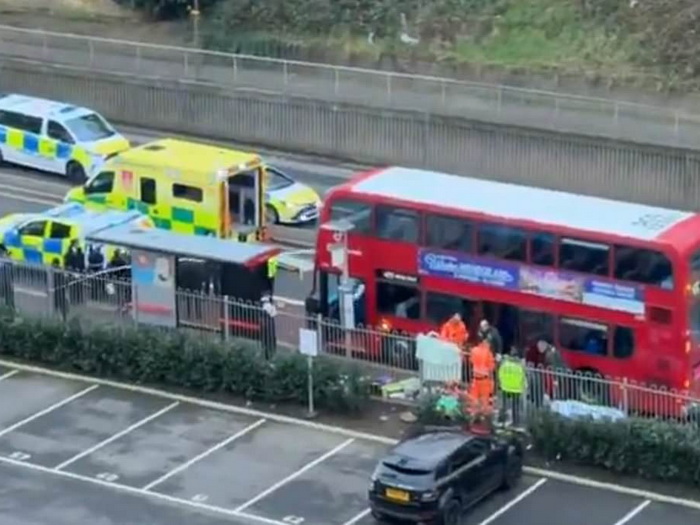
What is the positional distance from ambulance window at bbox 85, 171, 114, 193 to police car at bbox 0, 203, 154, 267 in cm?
170

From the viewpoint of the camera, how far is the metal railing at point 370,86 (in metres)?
47.6

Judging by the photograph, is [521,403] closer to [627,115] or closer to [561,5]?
[627,115]

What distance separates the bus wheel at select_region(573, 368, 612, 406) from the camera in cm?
3397

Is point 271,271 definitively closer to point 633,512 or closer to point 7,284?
point 7,284

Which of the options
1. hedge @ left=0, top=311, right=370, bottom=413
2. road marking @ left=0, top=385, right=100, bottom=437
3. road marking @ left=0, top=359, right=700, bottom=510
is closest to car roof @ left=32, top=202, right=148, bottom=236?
hedge @ left=0, top=311, right=370, bottom=413

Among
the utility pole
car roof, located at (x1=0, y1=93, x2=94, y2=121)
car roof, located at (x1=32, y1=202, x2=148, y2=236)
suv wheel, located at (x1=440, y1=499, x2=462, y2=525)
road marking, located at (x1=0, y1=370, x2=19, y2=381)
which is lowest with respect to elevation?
road marking, located at (x1=0, y1=370, x2=19, y2=381)

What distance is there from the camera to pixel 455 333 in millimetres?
35656

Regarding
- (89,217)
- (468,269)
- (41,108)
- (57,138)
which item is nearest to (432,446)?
(468,269)

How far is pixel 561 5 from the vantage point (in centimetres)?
5297

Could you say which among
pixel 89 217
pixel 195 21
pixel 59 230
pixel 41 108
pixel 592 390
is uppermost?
pixel 195 21

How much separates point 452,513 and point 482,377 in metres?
3.63

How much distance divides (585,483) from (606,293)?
342 centimetres

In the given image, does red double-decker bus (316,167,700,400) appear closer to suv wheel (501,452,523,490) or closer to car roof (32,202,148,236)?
suv wheel (501,452,523,490)

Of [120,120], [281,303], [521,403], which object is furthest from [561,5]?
[521,403]
